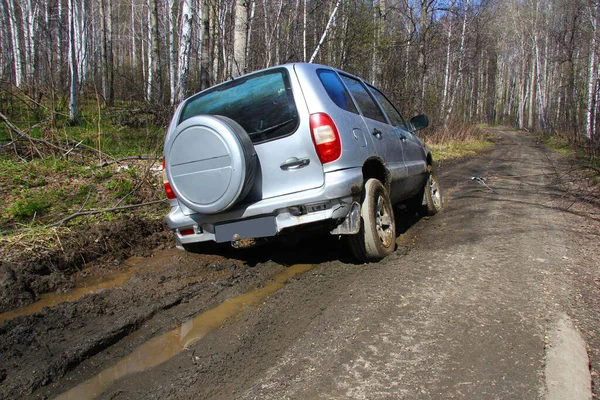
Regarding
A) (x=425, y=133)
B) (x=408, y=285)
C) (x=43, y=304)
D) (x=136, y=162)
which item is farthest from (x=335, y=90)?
(x=425, y=133)

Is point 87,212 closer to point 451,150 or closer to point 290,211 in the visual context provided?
point 290,211

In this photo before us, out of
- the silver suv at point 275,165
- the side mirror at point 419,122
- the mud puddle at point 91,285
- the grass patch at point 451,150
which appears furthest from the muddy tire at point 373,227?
the grass patch at point 451,150

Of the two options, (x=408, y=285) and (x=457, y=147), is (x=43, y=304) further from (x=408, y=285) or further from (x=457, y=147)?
(x=457, y=147)

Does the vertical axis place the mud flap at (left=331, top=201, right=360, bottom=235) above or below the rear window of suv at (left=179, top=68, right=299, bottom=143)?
below

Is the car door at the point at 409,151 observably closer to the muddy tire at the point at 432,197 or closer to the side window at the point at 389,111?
the side window at the point at 389,111

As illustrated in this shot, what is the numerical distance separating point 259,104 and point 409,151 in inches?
89.1

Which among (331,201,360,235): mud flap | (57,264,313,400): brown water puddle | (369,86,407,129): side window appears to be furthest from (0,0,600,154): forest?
(331,201,360,235): mud flap

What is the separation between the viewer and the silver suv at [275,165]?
313 centimetres

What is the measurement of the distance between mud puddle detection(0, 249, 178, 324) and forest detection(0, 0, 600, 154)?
445cm

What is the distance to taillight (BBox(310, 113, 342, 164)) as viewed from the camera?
3.12 meters

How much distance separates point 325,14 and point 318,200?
14.7 metres

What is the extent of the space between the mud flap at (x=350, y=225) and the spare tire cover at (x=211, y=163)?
0.78m

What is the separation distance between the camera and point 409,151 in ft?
16.2

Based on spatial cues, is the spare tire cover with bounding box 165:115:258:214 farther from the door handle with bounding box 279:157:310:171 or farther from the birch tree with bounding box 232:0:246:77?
the birch tree with bounding box 232:0:246:77
